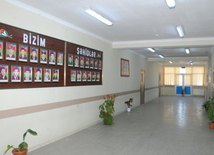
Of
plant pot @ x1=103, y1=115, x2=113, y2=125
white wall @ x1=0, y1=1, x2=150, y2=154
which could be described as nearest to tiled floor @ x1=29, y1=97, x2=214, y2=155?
plant pot @ x1=103, y1=115, x2=113, y2=125

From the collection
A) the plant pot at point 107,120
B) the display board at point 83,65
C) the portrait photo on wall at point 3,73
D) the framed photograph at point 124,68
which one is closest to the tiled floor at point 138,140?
the plant pot at point 107,120

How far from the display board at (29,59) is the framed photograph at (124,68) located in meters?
4.82

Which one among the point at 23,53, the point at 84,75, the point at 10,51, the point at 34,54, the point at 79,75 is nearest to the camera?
the point at 10,51

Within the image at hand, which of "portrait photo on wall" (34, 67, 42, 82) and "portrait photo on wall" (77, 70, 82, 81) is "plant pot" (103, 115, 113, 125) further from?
"portrait photo on wall" (34, 67, 42, 82)

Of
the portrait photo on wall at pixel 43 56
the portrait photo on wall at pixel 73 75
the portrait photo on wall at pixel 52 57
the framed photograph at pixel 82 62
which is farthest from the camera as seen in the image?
the framed photograph at pixel 82 62

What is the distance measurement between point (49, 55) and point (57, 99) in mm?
1200

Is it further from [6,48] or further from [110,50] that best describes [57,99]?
[110,50]

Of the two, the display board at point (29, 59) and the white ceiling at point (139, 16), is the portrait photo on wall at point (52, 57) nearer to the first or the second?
the display board at point (29, 59)

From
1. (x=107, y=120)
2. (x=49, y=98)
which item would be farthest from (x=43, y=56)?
(x=107, y=120)

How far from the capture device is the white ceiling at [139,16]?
462cm

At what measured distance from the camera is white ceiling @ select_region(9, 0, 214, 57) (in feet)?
15.2

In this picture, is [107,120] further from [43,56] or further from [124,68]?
[124,68]

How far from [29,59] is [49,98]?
1160mm

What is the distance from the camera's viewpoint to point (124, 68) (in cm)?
1092
